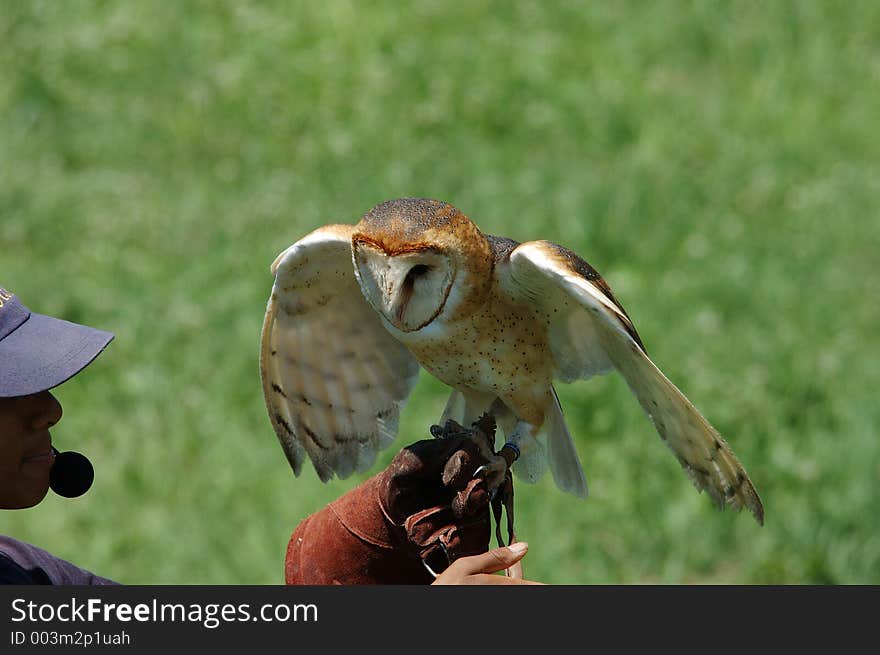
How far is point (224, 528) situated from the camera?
586 cm

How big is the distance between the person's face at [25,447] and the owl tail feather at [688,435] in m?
1.18

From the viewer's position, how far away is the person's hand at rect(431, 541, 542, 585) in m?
2.48

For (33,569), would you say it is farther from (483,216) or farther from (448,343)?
(483,216)

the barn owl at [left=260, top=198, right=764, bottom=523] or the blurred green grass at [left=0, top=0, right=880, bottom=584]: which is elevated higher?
the blurred green grass at [left=0, top=0, right=880, bottom=584]

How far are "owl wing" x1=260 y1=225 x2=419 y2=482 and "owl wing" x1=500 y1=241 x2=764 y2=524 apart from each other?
39 cm

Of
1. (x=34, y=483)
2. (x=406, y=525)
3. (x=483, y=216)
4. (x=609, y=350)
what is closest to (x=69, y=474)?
(x=34, y=483)

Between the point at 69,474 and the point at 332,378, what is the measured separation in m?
0.82

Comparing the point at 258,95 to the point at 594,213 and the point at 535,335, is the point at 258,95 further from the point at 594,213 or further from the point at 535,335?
the point at 535,335

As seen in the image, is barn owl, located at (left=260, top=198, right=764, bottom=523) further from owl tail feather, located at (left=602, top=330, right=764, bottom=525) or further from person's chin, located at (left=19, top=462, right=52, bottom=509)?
person's chin, located at (left=19, top=462, right=52, bottom=509)

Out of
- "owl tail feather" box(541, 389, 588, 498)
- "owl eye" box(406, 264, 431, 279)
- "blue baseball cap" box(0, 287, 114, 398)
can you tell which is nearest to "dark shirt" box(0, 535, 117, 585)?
"blue baseball cap" box(0, 287, 114, 398)

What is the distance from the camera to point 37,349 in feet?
8.09
